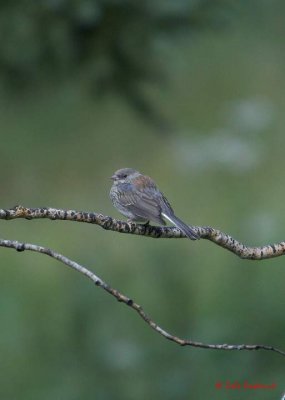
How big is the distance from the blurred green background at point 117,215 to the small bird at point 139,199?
0.40 metres

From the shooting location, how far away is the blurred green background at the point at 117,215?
776 cm

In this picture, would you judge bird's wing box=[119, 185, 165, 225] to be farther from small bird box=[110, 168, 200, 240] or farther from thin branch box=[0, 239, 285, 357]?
thin branch box=[0, 239, 285, 357]

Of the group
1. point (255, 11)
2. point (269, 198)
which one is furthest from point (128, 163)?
point (255, 11)

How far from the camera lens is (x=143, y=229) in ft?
18.9

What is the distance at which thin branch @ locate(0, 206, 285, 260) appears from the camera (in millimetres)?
5184

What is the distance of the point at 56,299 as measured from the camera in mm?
10227

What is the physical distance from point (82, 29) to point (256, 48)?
28.0 feet

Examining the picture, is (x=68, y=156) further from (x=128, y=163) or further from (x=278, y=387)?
(x=278, y=387)

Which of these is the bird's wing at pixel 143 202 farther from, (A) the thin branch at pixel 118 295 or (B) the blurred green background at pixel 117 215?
(A) the thin branch at pixel 118 295

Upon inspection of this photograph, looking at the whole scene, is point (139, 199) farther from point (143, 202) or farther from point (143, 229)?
point (143, 229)

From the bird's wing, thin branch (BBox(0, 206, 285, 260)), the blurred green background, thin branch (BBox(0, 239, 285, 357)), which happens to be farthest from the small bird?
thin branch (BBox(0, 239, 285, 357))

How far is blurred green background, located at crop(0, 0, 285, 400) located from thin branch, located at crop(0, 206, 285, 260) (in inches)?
74.9

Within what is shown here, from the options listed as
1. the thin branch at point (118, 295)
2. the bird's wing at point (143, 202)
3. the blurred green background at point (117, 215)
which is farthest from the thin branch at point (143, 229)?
the blurred green background at point (117, 215)

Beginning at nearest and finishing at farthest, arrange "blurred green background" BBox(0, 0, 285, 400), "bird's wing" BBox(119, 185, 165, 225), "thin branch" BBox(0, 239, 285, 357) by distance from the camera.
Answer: "thin branch" BBox(0, 239, 285, 357)
"bird's wing" BBox(119, 185, 165, 225)
"blurred green background" BBox(0, 0, 285, 400)
